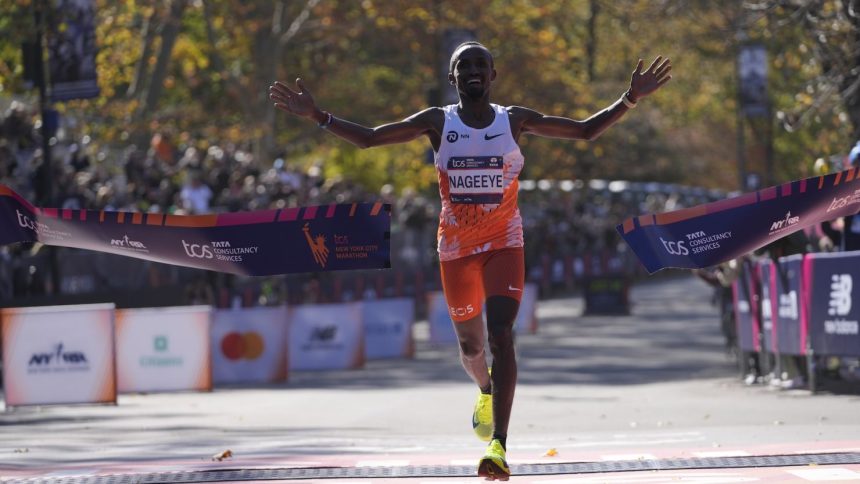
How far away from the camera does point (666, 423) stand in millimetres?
13695

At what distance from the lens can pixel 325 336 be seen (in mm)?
23797

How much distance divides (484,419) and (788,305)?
7.79m

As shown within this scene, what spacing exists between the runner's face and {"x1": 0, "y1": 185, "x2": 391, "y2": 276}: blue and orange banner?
3.65 ft

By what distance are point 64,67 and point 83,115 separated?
1155 cm

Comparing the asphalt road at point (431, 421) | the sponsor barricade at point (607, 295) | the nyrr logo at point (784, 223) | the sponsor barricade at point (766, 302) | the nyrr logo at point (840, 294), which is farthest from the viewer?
the sponsor barricade at point (607, 295)

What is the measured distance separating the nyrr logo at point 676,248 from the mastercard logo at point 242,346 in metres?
12.5

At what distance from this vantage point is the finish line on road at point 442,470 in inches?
365

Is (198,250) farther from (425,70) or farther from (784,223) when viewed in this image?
(425,70)

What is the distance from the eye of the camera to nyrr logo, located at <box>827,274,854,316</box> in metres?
15.0

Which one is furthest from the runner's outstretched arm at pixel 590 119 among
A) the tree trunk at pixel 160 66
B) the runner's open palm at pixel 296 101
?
the tree trunk at pixel 160 66

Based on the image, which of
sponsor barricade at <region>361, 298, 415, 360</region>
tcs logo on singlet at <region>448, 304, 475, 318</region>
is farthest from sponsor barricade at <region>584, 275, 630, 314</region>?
tcs logo on singlet at <region>448, 304, 475, 318</region>

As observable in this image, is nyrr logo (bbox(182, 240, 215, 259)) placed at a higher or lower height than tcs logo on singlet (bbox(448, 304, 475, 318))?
higher

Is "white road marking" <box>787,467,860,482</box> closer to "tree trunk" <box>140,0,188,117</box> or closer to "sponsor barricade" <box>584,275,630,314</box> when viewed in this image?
"tree trunk" <box>140,0,188,117</box>

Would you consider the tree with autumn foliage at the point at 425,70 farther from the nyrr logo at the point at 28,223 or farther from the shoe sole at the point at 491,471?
the shoe sole at the point at 491,471
